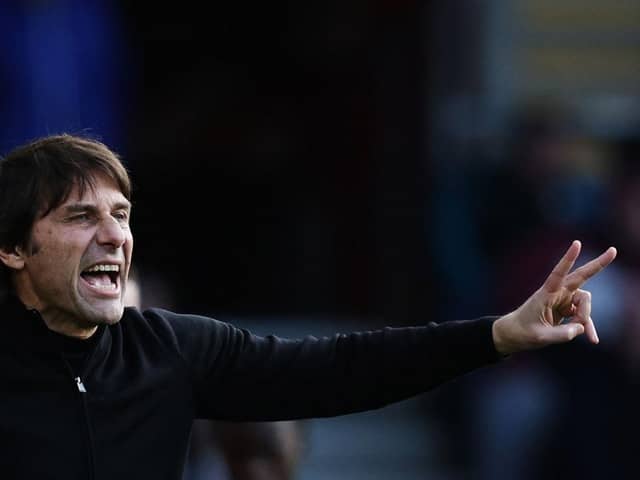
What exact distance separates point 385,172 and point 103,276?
6.71 m

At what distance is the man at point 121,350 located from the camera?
402 centimetres

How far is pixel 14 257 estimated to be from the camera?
13.8 feet

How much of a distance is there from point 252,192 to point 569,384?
3984 mm

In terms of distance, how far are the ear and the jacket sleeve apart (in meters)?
0.42

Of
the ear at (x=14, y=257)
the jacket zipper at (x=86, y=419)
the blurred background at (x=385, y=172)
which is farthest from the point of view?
the blurred background at (x=385, y=172)

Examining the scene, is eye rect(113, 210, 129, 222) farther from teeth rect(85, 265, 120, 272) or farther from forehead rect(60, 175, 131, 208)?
teeth rect(85, 265, 120, 272)

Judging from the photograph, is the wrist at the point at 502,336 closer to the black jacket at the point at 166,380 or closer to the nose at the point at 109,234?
the black jacket at the point at 166,380

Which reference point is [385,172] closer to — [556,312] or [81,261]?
[556,312]

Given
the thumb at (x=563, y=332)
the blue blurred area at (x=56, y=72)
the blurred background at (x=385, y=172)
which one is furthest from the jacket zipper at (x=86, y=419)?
the blue blurred area at (x=56, y=72)

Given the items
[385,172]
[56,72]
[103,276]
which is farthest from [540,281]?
[103,276]

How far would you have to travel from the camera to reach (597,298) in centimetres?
795

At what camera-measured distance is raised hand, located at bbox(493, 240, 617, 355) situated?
4.07 m

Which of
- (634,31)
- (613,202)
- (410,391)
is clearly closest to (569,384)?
(613,202)

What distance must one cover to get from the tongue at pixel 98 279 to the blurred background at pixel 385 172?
2314 mm
